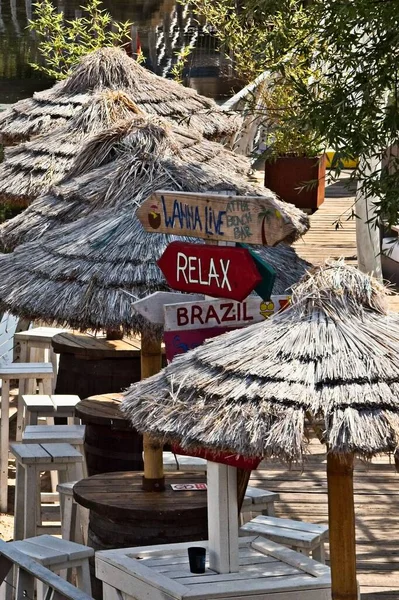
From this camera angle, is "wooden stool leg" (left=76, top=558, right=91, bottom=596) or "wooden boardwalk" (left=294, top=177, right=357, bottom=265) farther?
"wooden boardwalk" (left=294, top=177, right=357, bottom=265)

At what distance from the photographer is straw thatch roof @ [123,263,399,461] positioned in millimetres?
3822

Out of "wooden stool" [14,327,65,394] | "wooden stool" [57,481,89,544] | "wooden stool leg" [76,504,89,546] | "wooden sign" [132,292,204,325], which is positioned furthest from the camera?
"wooden stool" [14,327,65,394]

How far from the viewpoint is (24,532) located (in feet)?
22.1

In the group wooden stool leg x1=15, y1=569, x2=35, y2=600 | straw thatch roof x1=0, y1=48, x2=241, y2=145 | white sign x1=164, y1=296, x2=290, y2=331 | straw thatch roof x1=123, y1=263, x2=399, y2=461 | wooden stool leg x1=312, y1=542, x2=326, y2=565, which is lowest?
wooden stool leg x1=312, y1=542, x2=326, y2=565

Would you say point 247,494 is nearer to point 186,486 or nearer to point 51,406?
point 186,486

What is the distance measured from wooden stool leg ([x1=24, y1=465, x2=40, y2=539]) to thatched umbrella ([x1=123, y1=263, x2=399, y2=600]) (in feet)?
7.64

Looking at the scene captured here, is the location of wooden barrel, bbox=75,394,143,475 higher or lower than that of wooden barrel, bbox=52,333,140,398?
lower

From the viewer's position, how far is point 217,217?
5.02 metres

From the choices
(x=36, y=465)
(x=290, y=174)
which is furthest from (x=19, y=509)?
(x=290, y=174)

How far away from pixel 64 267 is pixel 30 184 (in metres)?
4.98

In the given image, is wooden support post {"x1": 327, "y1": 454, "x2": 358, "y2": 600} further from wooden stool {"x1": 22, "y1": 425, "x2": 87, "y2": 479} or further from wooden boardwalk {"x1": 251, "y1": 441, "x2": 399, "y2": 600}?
wooden stool {"x1": 22, "y1": 425, "x2": 87, "y2": 479}

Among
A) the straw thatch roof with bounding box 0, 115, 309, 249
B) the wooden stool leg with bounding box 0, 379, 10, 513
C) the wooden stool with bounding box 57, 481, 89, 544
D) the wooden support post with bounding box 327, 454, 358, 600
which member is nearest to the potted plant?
the straw thatch roof with bounding box 0, 115, 309, 249

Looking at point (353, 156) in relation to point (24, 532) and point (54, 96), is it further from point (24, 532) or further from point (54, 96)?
point (54, 96)

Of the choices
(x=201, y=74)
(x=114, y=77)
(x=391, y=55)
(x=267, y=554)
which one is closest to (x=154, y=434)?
(x=267, y=554)
